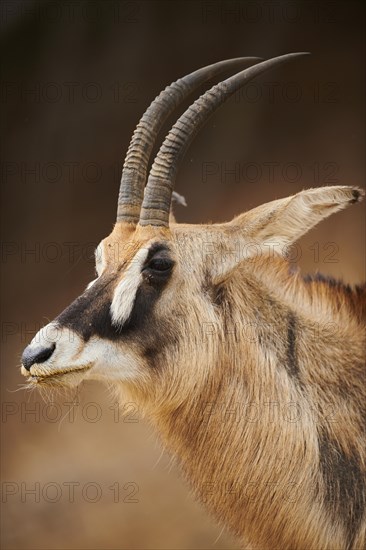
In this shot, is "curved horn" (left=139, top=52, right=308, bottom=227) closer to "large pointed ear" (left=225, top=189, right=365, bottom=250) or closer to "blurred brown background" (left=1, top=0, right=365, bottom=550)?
"large pointed ear" (left=225, top=189, right=365, bottom=250)

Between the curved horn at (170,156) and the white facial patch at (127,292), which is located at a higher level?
the curved horn at (170,156)

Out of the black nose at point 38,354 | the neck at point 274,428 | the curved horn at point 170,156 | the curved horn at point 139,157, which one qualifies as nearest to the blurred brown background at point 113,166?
the curved horn at point 139,157

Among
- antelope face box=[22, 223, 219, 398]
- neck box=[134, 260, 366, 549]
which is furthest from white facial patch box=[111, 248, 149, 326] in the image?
neck box=[134, 260, 366, 549]

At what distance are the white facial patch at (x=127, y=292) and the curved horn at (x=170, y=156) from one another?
0.34 metres

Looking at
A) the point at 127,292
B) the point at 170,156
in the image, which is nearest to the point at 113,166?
the point at 170,156

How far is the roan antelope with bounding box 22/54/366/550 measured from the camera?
468cm

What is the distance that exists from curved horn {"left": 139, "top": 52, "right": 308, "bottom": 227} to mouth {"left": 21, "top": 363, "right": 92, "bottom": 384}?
106 centimetres

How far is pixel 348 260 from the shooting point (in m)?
9.31

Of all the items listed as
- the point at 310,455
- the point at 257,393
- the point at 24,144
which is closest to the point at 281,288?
the point at 257,393

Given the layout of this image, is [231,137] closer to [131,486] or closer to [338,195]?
[131,486]

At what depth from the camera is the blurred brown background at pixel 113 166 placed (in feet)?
29.3

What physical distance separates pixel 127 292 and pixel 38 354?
2.12ft

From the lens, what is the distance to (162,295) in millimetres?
4844

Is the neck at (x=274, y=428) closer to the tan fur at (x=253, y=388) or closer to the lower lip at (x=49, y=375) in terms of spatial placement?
the tan fur at (x=253, y=388)
